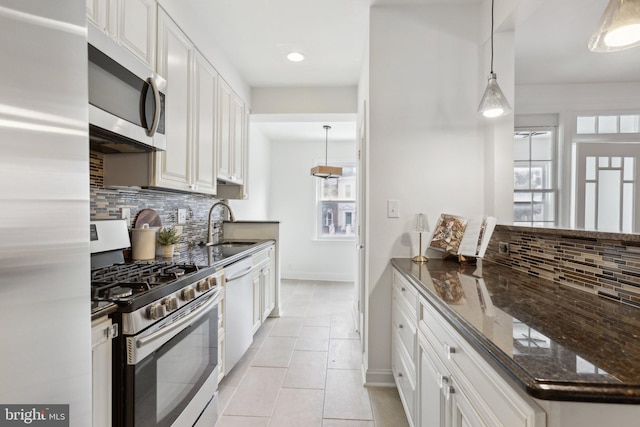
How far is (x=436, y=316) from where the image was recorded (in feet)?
3.82

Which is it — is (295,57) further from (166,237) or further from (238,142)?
(166,237)

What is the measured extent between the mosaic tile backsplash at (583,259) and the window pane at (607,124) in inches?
90.7

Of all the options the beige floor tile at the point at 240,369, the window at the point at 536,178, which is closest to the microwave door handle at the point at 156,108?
the beige floor tile at the point at 240,369

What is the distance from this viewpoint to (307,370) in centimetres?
231

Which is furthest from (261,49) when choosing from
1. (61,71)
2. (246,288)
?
(61,71)

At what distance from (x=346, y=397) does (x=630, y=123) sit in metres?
3.71

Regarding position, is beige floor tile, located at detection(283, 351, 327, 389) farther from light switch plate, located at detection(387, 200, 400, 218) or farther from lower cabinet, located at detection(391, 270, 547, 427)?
light switch plate, located at detection(387, 200, 400, 218)

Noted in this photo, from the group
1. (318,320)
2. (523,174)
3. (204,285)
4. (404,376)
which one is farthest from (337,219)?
(204,285)

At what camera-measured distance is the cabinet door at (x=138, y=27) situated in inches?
58.2

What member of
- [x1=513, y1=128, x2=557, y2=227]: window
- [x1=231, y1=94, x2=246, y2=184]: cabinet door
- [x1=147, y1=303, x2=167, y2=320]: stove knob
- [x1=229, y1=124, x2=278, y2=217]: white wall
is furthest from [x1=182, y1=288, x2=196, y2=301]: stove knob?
[x1=513, y1=128, x2=557, y2=227]: window

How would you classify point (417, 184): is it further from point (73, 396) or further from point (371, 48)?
point (73, 396)

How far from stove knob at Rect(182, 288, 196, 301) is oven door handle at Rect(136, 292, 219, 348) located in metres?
0.08

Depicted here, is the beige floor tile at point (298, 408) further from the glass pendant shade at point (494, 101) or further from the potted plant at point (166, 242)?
the glass pendant shade at point (494, 101)

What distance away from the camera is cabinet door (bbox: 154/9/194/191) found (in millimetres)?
1803
